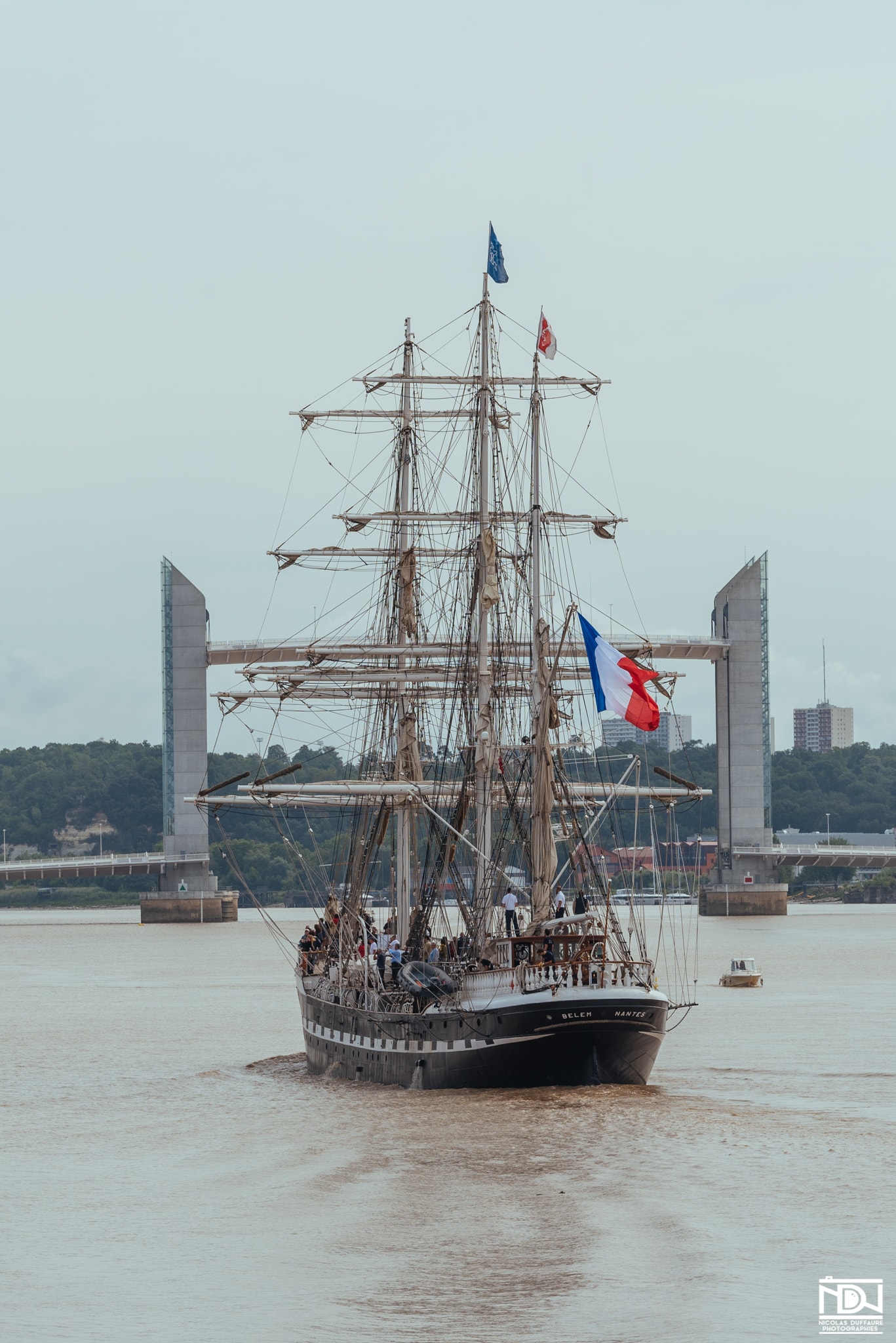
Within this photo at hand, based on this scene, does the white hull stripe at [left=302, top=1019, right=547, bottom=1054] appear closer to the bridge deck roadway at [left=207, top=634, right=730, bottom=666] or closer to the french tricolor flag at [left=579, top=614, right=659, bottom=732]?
the french tricolor flag at [left=579, top=614, right=659, bottom=732]

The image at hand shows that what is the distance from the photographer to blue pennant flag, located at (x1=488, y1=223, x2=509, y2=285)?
38594 mm

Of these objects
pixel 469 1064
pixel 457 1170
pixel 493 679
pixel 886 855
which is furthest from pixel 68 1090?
pixel 886 855

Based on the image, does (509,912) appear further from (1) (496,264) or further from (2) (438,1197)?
(1) (496,264)

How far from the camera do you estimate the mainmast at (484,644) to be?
36000mm

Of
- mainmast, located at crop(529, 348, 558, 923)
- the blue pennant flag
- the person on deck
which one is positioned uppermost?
the blue pennant flag

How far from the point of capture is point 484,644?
38.3 m

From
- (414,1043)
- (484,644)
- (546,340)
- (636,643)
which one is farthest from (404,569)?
(636,643)

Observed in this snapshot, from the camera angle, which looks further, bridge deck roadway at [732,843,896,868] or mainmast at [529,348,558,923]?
bridge deck roadway at [732,843,896,868]

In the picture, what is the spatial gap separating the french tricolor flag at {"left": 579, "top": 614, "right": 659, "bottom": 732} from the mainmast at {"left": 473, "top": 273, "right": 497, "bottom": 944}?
599 centimetres

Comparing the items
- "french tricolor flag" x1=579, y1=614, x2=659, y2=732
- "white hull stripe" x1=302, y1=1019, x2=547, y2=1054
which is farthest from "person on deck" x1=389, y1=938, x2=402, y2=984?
"french tricolor flag" x1=579, y1=614, x2=659, y2=732

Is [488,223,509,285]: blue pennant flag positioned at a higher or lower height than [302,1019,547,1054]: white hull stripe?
higher

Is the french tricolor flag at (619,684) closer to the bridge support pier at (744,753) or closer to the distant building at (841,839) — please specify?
the bridge support pier at (744,753)

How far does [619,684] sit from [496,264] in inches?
491

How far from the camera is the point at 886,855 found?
487 ft
